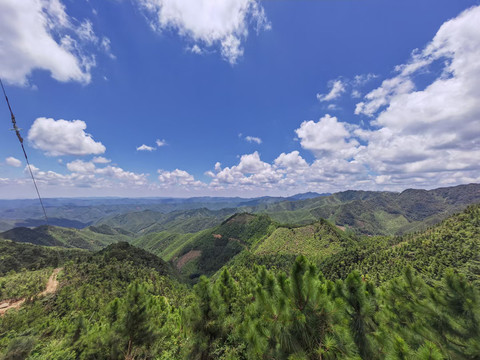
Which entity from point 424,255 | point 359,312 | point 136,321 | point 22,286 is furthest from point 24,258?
point 424,255

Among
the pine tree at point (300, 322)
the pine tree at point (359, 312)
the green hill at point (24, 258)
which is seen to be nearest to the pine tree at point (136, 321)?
the pine tree at point (300, 322)

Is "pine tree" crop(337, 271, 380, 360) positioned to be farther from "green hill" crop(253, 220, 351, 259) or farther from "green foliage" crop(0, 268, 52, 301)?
"green hill" crop(253, 220, 351, 259)

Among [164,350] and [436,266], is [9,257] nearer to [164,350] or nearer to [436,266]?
[164,350]

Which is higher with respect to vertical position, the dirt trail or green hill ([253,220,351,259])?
the dirt trail

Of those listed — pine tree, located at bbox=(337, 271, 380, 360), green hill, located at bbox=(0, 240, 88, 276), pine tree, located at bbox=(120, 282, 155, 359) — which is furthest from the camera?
green hill, located at bbox=(0, 240, 88, 276)

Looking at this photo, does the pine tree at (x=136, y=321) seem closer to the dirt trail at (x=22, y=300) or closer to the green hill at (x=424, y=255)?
the dirt trail at (x=22, y=300)

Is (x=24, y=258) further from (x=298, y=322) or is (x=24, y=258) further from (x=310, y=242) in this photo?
(x=310, y=242)

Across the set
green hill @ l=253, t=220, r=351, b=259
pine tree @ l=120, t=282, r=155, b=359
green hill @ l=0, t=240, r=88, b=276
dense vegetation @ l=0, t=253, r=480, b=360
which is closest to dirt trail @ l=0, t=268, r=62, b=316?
green hill @ l=0, t=240, r=88, b=276

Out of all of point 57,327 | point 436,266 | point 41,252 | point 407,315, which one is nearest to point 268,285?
point 407,315
